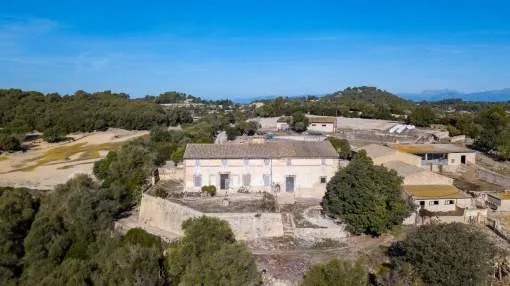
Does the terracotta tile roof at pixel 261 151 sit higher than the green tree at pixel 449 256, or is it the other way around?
the terracotta tile roof at pixel 261 151

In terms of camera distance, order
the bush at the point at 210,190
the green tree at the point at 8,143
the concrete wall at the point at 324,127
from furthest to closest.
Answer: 1. the green tree at the point at 8,143
2. the concrete wall at the point at 324,127
3. the bush at the point at 210,190

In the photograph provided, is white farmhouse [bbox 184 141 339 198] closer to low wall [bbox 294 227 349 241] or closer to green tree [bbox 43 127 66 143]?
low wall [bbox 294 227 349 241]

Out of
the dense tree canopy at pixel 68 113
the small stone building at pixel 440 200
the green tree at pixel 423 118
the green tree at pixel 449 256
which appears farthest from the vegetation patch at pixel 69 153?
the green tree at pixel 449 256

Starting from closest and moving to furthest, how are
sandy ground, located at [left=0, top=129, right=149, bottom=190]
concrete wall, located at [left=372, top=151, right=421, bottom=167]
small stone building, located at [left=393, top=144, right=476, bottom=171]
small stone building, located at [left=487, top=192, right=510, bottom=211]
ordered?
small stone building, located at [left=487, top=192, right=510, bottom=211]
concrete wall, located at [left=372, top=151, right=421, bottom=167]
small stone building, located at [left=393, top=144, right=476, bottom=171]
sandy ground, located at [left=0, top=129, right=149, bottom=190]

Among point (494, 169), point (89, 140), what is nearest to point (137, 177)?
point (494, 169)

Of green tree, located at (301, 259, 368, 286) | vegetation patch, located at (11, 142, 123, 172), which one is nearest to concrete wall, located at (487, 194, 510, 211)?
green tree, located at (301, 259, 368, 286)

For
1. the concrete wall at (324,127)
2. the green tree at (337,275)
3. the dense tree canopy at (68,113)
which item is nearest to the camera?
the green tree at (337,275)

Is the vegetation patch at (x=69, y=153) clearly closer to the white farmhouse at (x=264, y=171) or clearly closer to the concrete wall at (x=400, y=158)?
the white farmhouse at (x=264, y=171)
